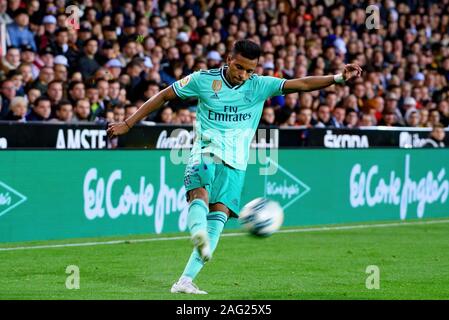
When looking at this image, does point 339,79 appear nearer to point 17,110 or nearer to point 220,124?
point 220,124

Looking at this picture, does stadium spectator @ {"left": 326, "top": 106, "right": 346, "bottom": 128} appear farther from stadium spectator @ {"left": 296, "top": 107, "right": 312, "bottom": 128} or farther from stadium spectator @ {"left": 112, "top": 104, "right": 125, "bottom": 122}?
stadium spectator @ {"left": 112, "top": 104, "right": 125, "bottom": 122}

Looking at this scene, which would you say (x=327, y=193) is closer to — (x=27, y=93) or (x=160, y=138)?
(x=160, y=138)

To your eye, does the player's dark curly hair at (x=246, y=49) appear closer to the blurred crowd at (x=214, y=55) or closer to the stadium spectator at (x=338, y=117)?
the blurred crowd at (x=214, y=55)

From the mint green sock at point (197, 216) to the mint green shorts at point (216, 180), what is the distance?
0.68ft

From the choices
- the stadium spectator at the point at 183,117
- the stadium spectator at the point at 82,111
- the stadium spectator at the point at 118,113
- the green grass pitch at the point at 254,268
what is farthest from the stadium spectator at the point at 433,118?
the stadium spectator at the point at 82,111

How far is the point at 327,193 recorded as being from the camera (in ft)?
57.7

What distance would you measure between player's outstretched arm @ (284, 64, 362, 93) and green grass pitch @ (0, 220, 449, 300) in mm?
1835

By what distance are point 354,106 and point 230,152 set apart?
1150 centimetres

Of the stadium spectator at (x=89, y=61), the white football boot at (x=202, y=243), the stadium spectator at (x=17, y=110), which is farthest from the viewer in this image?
the stadium spectator at (x=89, y=61)

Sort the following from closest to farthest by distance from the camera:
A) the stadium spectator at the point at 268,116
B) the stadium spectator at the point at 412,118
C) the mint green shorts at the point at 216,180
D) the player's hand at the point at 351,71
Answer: the player's hand at the point at 351,71, the mint green shorts at the point at 216,180, the stadium spectator at the point at 268,116, the stadium spectator at the point at 412,118

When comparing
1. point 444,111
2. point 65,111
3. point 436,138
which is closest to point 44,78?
point 65,111

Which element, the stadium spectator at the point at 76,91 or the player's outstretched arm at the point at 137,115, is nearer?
the player's outstretched arm at the point at 137,115

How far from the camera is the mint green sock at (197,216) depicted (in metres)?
8.55
